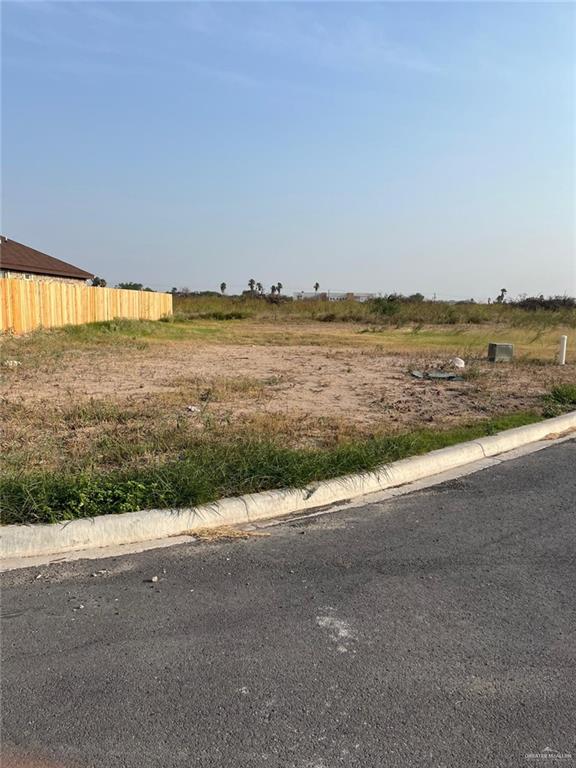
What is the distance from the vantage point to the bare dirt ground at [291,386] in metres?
8.73

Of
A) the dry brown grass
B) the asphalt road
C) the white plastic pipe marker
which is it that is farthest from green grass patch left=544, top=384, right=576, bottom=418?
the dry brown grass

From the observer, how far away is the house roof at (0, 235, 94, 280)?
33.3 metres

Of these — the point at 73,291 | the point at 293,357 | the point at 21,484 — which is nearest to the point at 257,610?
the point at 21,484

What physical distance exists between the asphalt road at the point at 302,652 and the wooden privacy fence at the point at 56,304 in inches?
735

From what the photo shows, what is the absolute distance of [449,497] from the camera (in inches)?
212

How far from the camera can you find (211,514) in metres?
4.53

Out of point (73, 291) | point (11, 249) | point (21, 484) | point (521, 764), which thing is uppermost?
point (11, 249)

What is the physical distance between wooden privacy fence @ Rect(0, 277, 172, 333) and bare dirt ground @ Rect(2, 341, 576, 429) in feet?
17.9

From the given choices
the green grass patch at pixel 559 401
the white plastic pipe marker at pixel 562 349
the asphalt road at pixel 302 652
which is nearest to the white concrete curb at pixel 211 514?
the asphalt road at pixel 302 652

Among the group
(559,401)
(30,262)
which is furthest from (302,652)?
(30,262)

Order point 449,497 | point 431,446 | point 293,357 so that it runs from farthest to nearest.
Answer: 1. point 293,357
2. point 431,446
3. point 449,497

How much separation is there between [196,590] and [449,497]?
264 cm

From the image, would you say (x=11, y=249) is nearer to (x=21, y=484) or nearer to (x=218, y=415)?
(x=218, y=415)

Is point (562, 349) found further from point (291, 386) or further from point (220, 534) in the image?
point (220, 534)
